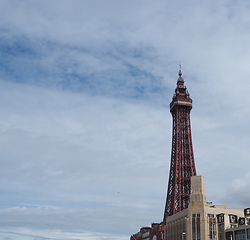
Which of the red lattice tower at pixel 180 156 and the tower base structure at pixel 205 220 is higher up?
the red lattice tower at pixel 180 156

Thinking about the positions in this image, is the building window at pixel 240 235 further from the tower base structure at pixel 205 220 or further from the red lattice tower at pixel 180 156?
the red lattice tower at pixel 180 156

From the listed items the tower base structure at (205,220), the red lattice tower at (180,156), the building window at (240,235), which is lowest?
the building window at (240,235)

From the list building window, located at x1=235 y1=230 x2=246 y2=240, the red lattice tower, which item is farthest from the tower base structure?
the red lattice tower

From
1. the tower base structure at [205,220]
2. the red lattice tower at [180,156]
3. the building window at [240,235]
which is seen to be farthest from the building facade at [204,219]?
the red lattice tower at [180,156]

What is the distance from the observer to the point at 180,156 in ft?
520

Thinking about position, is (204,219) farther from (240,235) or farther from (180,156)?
(180,156)

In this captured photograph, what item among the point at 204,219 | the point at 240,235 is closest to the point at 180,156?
the point at 204,219

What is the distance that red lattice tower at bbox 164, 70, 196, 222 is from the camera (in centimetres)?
14862

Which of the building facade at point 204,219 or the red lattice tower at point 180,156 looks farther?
the red lattice tower at point 180,156

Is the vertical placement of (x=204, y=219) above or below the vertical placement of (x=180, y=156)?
below

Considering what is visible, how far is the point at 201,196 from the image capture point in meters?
106

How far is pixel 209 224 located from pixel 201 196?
303 inches

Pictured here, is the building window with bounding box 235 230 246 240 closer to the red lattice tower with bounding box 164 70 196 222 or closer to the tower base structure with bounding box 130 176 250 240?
the tower base structure with bounding box 130 176 250 240

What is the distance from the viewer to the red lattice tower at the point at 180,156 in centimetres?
14862
